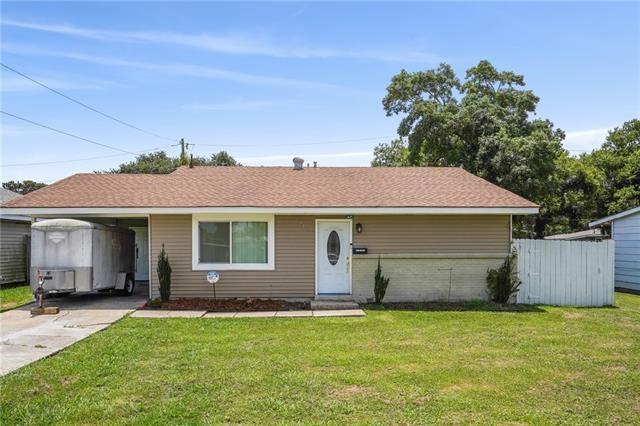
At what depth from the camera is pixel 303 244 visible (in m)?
12.5

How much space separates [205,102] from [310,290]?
35.9 ft

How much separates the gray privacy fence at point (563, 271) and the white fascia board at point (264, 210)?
122 cm

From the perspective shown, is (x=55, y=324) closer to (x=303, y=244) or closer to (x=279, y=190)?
(x=303, y=244)

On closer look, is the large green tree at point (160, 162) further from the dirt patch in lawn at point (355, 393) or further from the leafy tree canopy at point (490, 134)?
the dirt patch in lawn at point (355, 393)

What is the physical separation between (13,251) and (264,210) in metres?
10.0

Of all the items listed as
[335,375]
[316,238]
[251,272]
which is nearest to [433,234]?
[316,238]

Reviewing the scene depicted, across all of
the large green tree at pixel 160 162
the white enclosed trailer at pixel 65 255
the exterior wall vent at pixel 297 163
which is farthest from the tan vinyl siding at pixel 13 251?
the large green tree at pixel 160 162

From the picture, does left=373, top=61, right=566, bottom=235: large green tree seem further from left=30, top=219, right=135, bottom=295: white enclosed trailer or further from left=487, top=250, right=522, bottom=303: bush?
left=30, top=219, right=135, bottom=295: white enclosed trailer

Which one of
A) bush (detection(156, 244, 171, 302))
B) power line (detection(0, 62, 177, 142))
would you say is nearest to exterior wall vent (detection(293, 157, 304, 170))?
bush (detection(156, 244, 171, 302))

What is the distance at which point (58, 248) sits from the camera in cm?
1171

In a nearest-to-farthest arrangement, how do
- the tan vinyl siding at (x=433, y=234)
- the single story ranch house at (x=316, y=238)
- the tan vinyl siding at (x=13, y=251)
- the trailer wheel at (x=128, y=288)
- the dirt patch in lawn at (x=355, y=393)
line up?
the dirt patch in lawn at (x=355, y=393)
the single story ranch house at (x=316, y=238)
the tan vinyl siding at (x=433, y=234)
the trailer wheel at (x=128, y=288)
the tan vinyl siding at (x=13, y=251)

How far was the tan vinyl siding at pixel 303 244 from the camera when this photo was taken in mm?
12289

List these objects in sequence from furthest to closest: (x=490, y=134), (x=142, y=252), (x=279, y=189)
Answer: (x=490, y=134) < (x=142, y=252) < (x=279, y=189)

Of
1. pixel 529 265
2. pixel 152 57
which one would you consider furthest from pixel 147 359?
pixel 152 57
